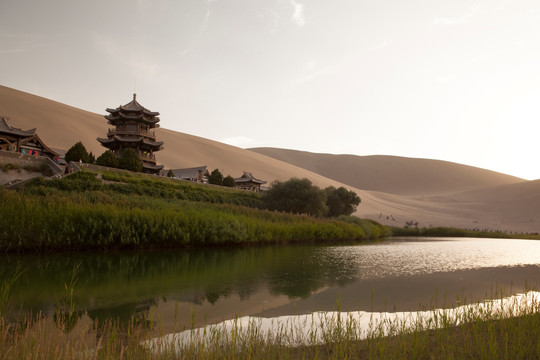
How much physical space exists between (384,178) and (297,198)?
105 metres

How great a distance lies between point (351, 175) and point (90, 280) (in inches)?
5430

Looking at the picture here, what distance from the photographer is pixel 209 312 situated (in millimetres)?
6656

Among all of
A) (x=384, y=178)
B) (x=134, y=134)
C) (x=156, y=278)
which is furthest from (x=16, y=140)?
(x=384, y=178)

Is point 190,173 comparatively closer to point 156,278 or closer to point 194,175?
point 194,175

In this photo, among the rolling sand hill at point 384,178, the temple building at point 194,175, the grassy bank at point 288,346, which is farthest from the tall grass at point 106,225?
the rolling sand hill at point 384,178

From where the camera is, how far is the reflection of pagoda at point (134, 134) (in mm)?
45156

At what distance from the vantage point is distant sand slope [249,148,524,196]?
4801 inches

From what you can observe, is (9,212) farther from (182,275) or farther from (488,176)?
(488,176)

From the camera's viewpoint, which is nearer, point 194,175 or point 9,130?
point 9,130

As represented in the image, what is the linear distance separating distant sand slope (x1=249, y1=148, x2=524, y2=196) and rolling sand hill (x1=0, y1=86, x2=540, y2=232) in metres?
0.34

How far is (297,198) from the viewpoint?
38.4 m

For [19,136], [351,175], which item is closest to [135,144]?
[19,136]

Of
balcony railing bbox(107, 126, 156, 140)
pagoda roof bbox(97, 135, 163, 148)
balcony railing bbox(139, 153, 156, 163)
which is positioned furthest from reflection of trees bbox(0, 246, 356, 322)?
balcony railing bbox(107, 126, 156, 140)

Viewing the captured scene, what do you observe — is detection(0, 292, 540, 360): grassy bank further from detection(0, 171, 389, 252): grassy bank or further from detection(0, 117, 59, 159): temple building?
detection(0, 117, 59, 159): temple building
